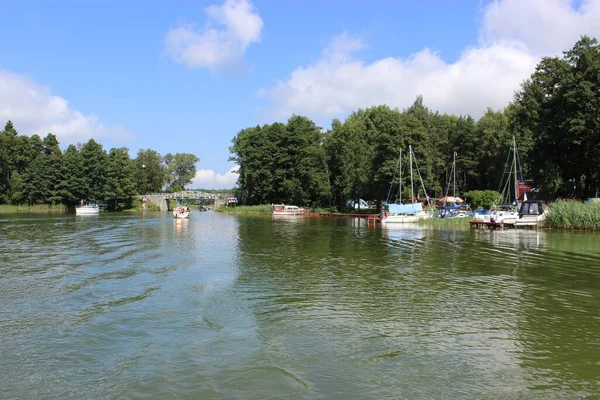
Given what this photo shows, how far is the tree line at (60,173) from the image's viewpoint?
377ft

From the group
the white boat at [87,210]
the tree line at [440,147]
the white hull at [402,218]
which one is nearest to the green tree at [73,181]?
the white boat at [87,210]

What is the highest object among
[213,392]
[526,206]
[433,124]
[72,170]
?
[433,124]

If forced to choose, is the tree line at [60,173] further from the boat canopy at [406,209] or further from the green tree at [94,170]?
the boat canopy at [406,209]

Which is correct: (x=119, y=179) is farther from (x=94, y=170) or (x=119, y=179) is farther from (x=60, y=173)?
(x=60, y=173)

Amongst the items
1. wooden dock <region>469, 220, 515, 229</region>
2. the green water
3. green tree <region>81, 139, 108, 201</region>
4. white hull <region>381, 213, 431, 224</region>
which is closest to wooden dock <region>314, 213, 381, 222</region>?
white hull <region>381, 213, 431, 224</region>

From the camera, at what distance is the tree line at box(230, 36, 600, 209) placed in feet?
163

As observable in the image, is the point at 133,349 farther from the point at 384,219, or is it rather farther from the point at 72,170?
the point at 72,170

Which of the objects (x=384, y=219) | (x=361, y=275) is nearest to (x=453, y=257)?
(x=361, y=275)

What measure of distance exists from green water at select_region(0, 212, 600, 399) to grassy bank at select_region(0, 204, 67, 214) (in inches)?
3860

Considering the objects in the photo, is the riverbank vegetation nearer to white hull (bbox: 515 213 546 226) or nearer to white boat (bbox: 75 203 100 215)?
white hull (bbox: 515 213 546 226)

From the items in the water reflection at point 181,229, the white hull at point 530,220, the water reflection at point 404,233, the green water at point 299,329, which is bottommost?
the green water at point 299,329

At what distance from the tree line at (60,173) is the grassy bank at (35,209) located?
2.26 meters

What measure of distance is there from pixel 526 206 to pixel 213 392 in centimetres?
4772

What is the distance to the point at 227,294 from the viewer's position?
16.0 metres
